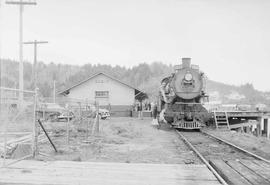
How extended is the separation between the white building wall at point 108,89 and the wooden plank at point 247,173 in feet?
116

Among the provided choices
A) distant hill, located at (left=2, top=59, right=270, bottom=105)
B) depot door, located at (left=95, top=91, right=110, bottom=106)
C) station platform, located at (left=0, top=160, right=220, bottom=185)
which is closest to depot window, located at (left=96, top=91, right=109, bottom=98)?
depot door, located at (left=95, top=91, right=110, bottom=106)

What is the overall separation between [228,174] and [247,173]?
63 cm

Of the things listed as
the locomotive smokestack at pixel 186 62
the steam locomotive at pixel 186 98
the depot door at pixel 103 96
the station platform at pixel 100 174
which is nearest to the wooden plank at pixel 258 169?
the station platform at pixel 100 174

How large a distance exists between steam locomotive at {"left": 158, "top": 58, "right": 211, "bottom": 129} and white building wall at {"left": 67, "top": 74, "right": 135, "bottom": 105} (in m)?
20.7

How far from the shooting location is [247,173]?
732 cm

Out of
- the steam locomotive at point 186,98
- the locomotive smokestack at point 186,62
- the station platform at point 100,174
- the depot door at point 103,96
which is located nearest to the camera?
the station platform at point 100,174

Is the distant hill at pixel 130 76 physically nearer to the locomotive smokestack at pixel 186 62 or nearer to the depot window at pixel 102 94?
the depot window at pixel 102 94

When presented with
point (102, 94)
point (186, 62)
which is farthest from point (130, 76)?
point (186, 62)

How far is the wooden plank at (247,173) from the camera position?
6589 mm

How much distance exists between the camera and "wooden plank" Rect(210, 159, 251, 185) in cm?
639

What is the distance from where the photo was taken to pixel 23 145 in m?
8.76

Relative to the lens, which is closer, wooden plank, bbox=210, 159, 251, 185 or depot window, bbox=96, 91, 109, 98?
wooden plank, bbox=210, 159, 251, 185

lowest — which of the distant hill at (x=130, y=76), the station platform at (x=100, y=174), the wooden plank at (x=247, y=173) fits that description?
the wooden plank at (x=247, y=173)

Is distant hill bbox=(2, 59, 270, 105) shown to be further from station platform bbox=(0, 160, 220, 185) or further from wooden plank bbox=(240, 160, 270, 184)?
station platform bbox=(0, 160, 220, 185)
